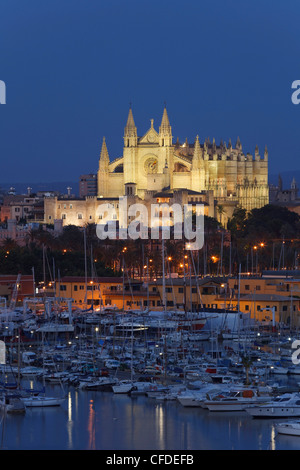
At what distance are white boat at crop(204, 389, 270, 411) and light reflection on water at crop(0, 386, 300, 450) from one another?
9.3 inches

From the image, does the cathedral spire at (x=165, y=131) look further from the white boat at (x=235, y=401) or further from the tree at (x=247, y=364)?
the white boat at (x=235, y=401)

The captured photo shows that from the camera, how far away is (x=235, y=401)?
3750 centimetres

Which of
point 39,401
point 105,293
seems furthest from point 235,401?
point 105,293

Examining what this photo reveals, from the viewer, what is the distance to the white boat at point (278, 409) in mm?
36562

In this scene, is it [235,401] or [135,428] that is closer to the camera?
[135,428]

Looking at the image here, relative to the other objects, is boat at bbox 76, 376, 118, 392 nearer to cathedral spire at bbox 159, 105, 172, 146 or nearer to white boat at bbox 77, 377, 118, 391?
white boat at bbox 77, 377, 118, 391

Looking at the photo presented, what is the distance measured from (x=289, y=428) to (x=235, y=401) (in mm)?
3115

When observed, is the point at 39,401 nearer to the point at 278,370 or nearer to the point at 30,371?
the point at 30,371

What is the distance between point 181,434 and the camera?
35594 mm

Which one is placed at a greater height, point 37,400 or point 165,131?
point 165,131

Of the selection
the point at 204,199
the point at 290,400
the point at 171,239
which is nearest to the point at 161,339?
the point at 290,400

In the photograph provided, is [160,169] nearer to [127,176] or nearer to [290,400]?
[127,176]

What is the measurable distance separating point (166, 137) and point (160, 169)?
315 centimetres


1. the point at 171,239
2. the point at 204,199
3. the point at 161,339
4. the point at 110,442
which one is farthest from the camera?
the point at 204,199
